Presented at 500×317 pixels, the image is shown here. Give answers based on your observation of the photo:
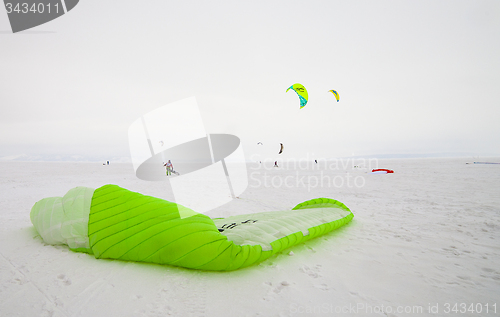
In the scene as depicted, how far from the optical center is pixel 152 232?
2.19m

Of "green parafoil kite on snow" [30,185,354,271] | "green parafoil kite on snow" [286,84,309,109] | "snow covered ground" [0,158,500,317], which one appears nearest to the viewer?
"snow covered ground" [0,158,500,317]

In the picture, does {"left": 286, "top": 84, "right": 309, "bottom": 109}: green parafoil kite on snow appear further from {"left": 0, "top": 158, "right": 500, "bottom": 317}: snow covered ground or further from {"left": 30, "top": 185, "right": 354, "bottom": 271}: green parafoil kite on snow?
{"left": 30, "top": 185, "right": 354, "bottom": 271}: green parafoil kite on snow

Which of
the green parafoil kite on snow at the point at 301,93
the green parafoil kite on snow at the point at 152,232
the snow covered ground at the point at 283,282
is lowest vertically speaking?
the snow covered ground at the point at 283,282

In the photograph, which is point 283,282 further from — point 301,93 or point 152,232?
point 301,93

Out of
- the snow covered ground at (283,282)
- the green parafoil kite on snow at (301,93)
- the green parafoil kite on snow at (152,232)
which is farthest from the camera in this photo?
the green parafoil kite on snow at (301,93)

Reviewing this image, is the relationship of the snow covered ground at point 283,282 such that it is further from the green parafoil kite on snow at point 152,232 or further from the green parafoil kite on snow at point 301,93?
the green parafoil kite on snow at point 301,93

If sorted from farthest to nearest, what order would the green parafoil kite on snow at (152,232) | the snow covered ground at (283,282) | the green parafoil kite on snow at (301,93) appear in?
the green parafoil kite on snow at (301,93), the green parafoil kite on snow at (152,232), the snow covered ground at (283,282)

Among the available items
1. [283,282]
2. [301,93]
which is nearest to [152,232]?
[283,282]

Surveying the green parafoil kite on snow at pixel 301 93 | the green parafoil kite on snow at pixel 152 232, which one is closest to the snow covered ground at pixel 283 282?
the green parafoil kite on snow at pixel 152 232

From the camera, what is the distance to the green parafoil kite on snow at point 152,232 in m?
2.10

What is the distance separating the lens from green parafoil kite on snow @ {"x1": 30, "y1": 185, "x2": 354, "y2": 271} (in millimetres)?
2098

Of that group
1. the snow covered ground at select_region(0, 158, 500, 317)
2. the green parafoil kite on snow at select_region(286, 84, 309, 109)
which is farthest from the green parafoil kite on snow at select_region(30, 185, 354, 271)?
the green parafoil kite on snow at select_region(286, 84, 309, 109)

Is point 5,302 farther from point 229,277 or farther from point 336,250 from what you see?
point 336,250

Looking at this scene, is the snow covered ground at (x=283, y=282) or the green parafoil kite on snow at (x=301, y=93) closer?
the snow covered ground at (x=283, y=282)
